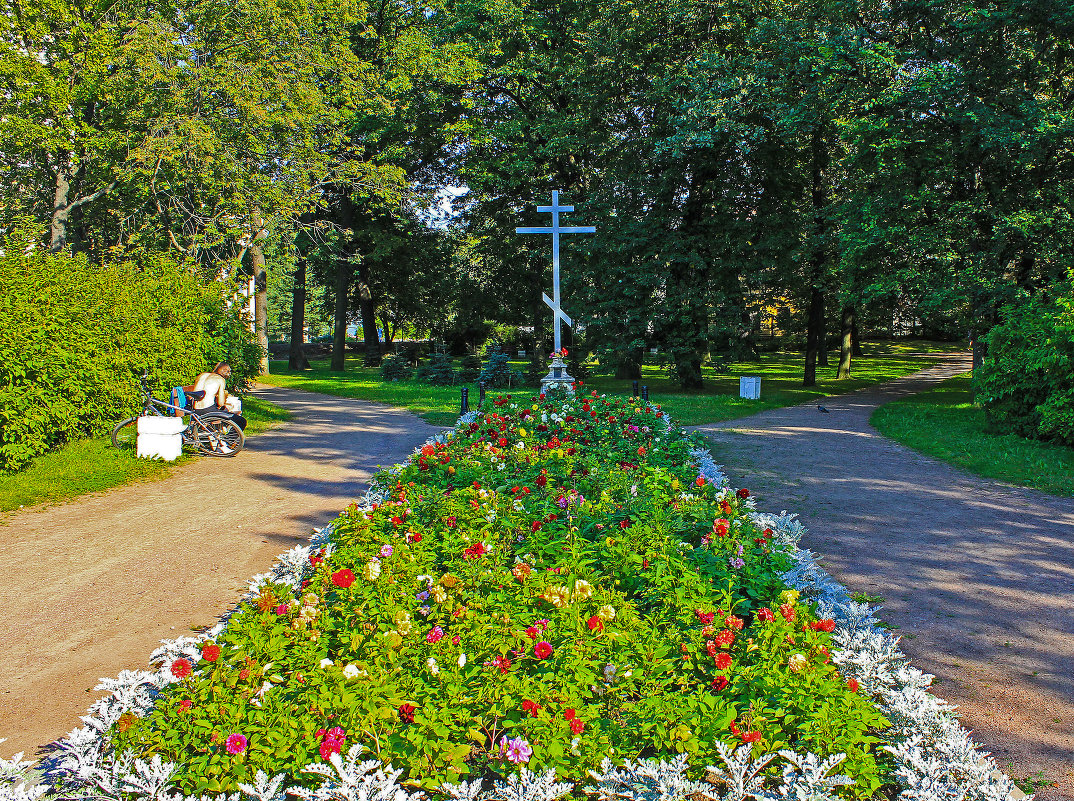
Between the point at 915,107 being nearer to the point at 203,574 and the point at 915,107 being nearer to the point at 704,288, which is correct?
the point at 704,288

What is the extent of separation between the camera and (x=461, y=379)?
25547mm

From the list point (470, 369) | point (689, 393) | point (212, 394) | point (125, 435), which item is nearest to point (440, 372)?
point (470, 369)

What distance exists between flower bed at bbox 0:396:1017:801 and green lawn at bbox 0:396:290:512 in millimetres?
4964

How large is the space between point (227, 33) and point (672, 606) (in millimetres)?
16773

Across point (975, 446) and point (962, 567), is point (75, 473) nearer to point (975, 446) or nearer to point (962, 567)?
point (962, 567)

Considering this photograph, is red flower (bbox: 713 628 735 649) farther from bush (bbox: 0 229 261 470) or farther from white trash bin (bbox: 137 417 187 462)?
white trash bin (bbox: 137 417 187 462)

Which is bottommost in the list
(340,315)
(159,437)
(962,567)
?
(962,567)

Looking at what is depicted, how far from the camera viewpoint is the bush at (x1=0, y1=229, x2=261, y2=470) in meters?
7.84

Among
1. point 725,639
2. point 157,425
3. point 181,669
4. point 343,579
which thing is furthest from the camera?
point 157,425

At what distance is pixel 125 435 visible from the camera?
31.7 feet

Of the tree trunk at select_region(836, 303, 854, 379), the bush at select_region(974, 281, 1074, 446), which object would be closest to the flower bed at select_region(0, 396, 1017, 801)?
the bush at select_region(974, 281, 1074, 446)

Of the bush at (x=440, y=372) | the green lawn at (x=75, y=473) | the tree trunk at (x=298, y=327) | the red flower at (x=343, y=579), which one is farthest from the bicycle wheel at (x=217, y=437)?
the tree trunk at (x=298, y=327)

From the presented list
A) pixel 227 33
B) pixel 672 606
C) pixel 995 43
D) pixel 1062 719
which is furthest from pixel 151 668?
pixel 995 43

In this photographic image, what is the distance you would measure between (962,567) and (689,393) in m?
15.3
